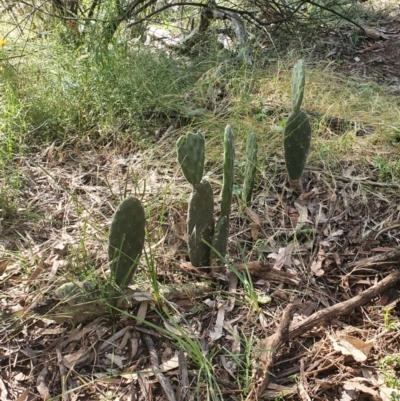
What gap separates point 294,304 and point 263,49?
217cm

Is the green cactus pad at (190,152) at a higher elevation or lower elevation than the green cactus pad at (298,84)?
lower

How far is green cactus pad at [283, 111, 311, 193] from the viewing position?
6.03 feet

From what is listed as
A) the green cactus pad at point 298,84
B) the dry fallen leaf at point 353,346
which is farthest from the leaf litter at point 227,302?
the green cactus pad at point 298,84

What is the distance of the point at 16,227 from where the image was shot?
6.15ft

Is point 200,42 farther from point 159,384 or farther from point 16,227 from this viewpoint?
point 159,384

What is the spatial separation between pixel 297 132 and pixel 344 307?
2.30 ft

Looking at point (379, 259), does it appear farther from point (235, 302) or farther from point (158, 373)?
point (158, 373)

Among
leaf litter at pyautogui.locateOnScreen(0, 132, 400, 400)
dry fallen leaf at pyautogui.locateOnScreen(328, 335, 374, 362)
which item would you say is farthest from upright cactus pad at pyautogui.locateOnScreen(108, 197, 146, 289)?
dry fallen leaf at pyautogui.locateOnScreen(328, 335, 374, 362)

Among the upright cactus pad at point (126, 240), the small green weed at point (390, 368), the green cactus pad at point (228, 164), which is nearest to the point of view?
the small green weed at point (390, 368)

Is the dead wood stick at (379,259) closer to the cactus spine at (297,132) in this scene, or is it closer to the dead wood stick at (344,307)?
the dead wood stick at (344,307)

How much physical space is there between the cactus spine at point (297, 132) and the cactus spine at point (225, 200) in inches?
15.4

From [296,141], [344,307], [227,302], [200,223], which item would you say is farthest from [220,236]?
[296,141]

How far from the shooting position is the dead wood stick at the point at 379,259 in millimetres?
1603

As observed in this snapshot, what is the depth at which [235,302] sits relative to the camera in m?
1.56
